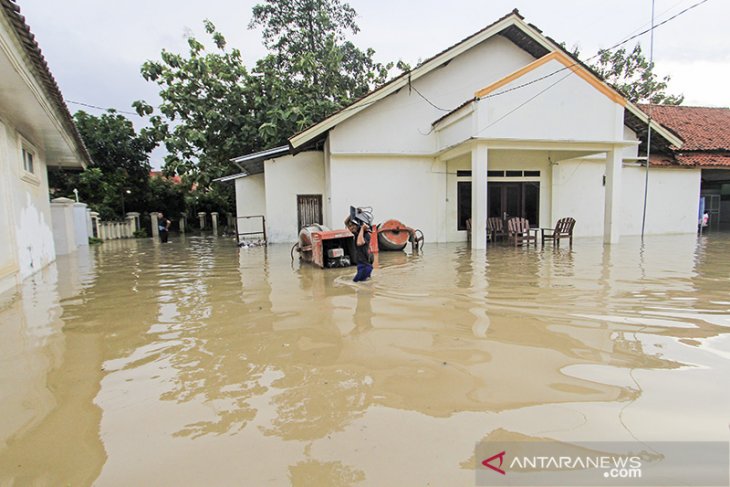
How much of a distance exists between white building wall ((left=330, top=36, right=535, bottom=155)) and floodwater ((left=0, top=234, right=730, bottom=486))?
28.0ft

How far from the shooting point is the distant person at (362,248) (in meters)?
6.78

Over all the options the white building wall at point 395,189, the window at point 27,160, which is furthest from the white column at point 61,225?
the white building wall at point 395,189

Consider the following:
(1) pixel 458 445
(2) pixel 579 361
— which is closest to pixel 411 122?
(2) pixel 579 361

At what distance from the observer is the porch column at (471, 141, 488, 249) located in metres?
11.5

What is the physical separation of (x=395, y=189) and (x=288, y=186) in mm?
4383

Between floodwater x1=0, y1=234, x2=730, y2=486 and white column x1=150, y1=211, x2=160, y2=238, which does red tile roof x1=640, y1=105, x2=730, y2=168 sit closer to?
floodwater x1=0, y1=234, x2=730, y2=486

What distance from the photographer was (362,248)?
694 centimetres

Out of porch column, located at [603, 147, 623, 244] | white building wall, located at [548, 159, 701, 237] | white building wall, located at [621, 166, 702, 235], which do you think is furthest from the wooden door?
white building wall, located at [621, 166, 702, 235]

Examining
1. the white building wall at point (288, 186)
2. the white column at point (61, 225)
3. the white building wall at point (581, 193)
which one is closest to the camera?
the white column at point (61, 225)

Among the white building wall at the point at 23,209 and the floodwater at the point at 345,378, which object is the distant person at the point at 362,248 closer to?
the floodwater at the point at 345,378

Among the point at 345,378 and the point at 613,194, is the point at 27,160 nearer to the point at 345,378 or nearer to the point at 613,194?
the point at 345,378

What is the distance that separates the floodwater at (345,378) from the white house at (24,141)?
7.88 ft

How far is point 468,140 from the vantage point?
11.4 meters

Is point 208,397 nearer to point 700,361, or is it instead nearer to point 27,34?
point 700,361
